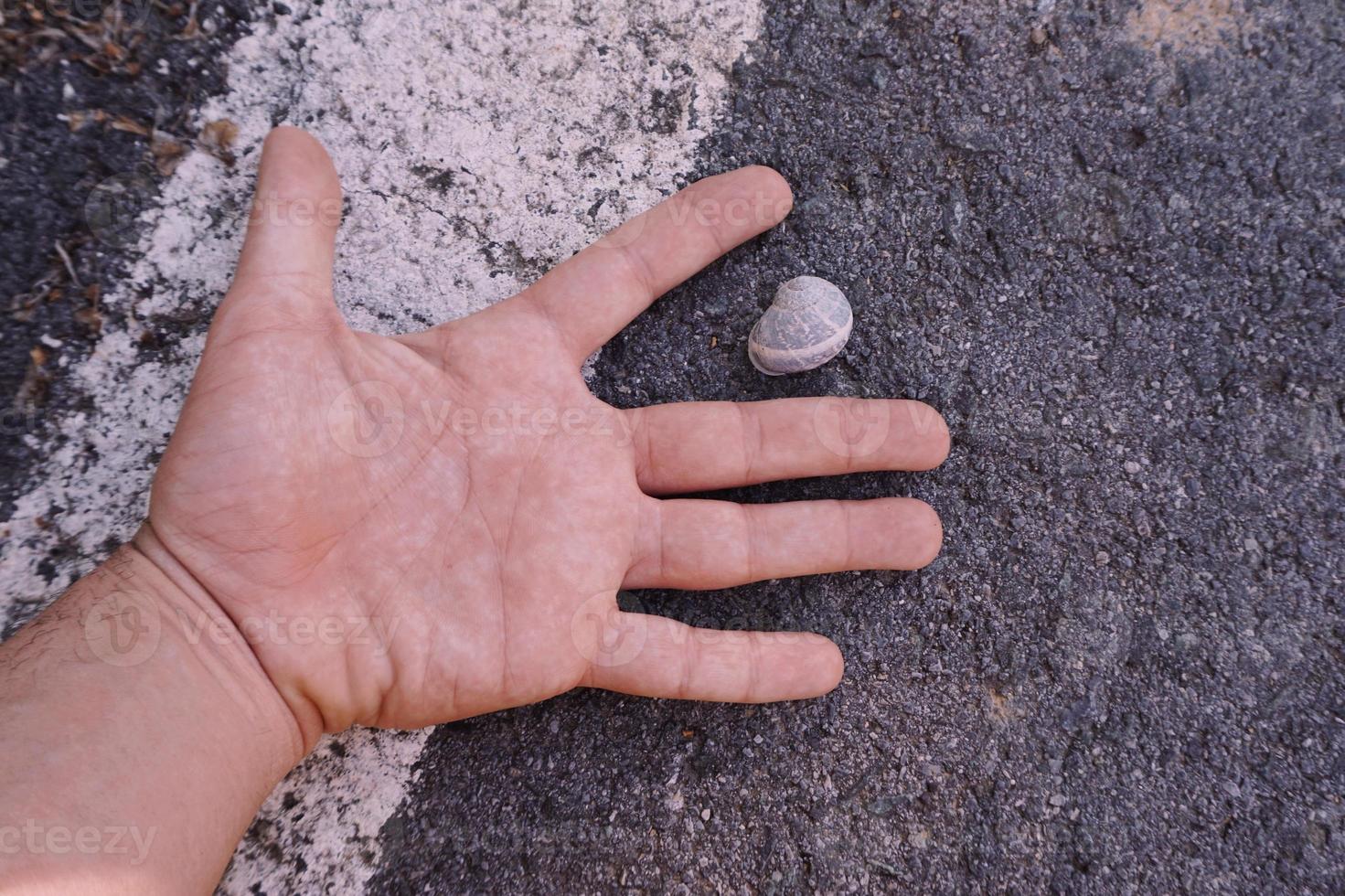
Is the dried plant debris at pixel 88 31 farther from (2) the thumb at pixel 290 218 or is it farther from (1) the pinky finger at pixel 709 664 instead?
(1) the pinky finger at pixel 709 664

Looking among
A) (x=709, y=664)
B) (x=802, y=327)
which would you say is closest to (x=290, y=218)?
(x=802, y=327)

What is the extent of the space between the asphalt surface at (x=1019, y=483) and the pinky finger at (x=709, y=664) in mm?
183

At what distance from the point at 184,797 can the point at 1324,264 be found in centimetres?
321

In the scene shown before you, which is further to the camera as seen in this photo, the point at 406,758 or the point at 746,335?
the point at 746,335

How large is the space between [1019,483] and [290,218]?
6.51 feet

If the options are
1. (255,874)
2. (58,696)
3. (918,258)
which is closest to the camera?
(58,696)

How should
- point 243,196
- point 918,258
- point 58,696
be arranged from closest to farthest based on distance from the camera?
point 58,696
point 243,196
point 918,258

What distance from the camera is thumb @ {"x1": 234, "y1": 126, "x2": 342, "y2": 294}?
1.80 metres

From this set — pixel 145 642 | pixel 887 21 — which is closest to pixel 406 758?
pixel 145 642

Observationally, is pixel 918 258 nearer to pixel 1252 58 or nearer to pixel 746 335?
pixel 746 335

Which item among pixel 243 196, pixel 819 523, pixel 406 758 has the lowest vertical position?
pixel 406 758

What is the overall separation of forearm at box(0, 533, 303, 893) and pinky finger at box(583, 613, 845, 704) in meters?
0.79

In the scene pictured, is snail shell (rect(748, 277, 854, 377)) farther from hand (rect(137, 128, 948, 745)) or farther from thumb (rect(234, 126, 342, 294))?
thumb (rect(234, 126, 342, 294))

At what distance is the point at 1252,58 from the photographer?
252 cm
